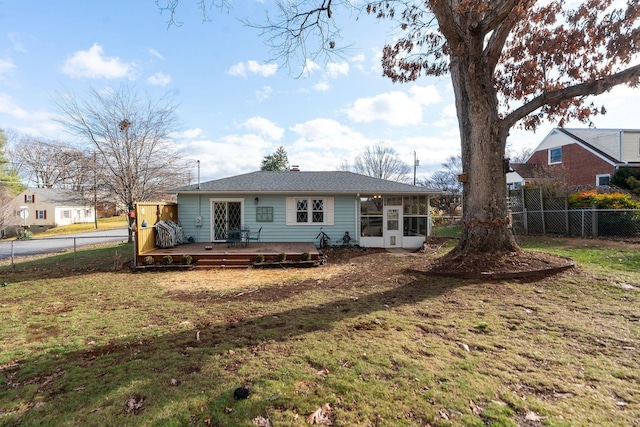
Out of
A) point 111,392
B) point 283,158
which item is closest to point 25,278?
point 111,392

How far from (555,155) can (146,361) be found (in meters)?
30.0

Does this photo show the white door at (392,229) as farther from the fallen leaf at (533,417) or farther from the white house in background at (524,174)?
the white house in background at (524,174)

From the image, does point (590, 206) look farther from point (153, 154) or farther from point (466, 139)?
point (153, 154)

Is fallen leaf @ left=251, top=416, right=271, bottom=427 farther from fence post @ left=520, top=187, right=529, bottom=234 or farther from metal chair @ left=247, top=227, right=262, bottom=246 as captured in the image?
fence post @ left=520, top=187, right=529, bottom=234

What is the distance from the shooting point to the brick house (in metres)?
18.9

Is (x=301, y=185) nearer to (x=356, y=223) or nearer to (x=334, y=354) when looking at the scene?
(x=356, y=223)

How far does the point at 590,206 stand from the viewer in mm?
11977

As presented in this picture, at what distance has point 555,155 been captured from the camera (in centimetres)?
2344

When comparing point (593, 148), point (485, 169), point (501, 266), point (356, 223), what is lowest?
point (501, 266)

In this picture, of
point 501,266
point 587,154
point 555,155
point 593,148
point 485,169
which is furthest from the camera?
point 555,155

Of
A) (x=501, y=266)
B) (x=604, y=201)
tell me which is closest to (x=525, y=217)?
(x=604, y=201)

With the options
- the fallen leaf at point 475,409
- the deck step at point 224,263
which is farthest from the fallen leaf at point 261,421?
the deck step at point 224,263

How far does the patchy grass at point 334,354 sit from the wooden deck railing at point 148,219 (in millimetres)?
2755

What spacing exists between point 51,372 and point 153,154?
1440 centimetres
